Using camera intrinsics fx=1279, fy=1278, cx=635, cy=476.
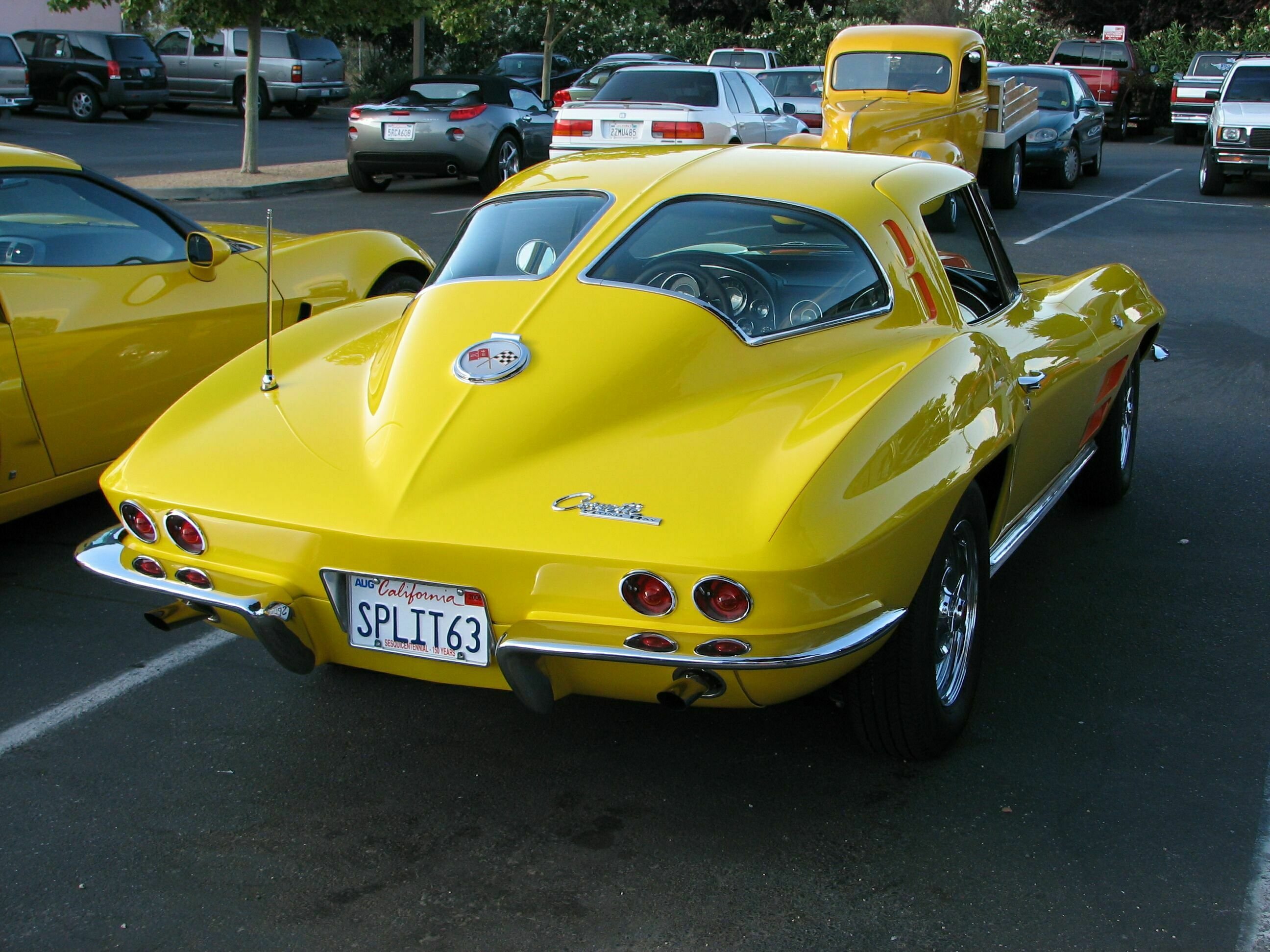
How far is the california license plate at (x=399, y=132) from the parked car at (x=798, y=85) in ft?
19.3

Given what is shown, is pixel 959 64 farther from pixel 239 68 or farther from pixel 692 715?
pixel 239 68

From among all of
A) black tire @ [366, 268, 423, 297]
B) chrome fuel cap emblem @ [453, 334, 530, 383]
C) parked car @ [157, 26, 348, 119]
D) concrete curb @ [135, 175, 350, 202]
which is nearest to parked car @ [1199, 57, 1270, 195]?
concrete curb @ [135, 175, 350, 202]

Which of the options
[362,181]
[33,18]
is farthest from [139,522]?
[33,18]

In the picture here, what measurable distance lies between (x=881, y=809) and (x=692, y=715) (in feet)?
2.17

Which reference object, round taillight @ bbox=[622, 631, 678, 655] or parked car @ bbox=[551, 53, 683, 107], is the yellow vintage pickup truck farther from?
round taillight @ bbox=[622, 631, 678, 655]

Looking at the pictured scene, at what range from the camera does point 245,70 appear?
2850cm

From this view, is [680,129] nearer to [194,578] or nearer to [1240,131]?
[1240,131]

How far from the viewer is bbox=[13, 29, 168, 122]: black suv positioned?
25.9 metres

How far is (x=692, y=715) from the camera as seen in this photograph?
11.9ft

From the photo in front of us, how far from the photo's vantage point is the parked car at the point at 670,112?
13.5m

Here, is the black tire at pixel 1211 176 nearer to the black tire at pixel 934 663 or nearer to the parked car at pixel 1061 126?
the parked car at pixel 1061 126

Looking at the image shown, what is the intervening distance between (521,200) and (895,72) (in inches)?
434

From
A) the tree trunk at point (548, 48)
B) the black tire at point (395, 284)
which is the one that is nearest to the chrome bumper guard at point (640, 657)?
the black tire at point (395, 284)

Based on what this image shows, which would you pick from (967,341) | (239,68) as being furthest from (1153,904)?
(239,68)
